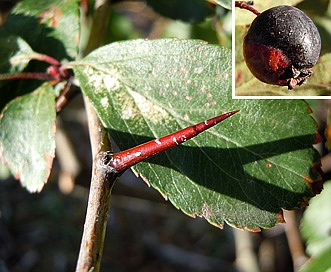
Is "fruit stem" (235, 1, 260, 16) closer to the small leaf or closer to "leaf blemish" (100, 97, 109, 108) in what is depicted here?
"leaf blemish" (100, 97, 109, 108)

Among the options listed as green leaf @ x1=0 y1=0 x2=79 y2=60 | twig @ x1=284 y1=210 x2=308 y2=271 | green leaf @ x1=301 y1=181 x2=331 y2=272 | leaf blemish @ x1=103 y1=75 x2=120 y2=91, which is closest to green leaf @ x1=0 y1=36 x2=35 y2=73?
green leaf @ x1=0 y1=0 x2=79 y2=60

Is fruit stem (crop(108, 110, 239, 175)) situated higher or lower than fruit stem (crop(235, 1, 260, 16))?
lower

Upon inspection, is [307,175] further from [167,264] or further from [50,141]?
[167,264]

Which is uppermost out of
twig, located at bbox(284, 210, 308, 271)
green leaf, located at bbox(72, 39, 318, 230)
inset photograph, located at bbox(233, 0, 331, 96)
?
inset photograph, located at bbox(233, 0, 331, 96)

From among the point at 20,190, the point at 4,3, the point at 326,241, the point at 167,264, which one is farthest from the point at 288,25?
the point at 20,190

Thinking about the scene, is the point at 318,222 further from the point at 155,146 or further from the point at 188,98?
the point at 155,146

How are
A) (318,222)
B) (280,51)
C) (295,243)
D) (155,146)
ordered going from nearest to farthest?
(155,146)
(280,51)
(318,222)
(295,243)

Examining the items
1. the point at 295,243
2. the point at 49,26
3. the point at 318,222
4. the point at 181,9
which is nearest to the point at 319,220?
the point at 318,222
